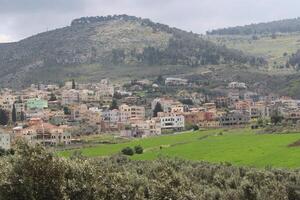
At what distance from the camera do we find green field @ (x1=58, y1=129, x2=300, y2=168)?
7269 centimetres

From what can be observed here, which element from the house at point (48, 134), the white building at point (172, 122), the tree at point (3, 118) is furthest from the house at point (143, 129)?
the tree at point (3, 118)

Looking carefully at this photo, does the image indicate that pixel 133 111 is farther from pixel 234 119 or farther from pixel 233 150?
pixel 233 150

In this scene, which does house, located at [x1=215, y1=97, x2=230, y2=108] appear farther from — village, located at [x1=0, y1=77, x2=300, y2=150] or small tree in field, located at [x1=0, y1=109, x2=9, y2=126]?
small tree in field, located at [x1=0, y1=109, x2=9, y2=126]

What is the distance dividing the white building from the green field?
1645 inches

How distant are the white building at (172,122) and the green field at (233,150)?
41793 millimetres

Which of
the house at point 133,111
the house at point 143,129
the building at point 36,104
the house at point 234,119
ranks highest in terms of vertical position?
the building at point 36,104

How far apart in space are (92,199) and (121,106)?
496ft

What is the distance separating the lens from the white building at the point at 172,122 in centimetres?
15738

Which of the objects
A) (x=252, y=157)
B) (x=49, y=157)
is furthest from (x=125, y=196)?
(x=252, y=157)

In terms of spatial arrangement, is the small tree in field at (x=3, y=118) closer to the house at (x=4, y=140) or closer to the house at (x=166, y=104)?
the house at (x=166, y=104)

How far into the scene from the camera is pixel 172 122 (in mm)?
158000

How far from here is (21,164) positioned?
25062 millimetres

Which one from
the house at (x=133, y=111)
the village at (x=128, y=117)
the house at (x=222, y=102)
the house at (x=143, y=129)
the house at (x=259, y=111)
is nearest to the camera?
the village at (x=128, y=117)

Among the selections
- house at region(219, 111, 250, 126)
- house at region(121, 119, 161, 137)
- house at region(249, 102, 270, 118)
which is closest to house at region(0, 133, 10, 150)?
house at region(121, 119, 161, 137)
